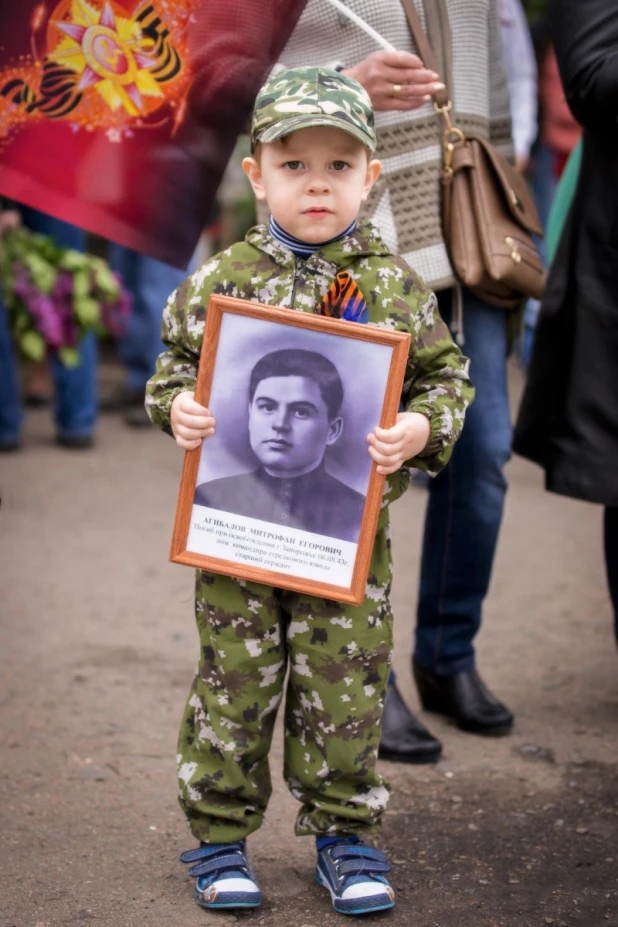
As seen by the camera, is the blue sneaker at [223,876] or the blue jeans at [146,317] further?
the blue jeans at [146,317]

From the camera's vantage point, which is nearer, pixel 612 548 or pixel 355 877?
pixel 355 877

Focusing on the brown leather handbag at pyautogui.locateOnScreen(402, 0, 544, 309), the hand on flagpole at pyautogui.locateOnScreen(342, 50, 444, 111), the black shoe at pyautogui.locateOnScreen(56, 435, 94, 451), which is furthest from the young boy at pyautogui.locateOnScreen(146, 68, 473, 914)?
the black shoe at pyautogui.locateOnScreen(56, 435, 94, 451)

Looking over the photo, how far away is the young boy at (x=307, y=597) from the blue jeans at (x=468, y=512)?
0.70 metres

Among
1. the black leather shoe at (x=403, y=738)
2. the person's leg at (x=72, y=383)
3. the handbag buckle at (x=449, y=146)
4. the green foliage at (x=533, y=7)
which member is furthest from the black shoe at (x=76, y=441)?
the green foliage at (x=533, y=7)

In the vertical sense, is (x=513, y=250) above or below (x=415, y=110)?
below

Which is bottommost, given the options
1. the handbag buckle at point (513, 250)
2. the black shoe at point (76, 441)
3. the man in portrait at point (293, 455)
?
the man in portrait at point (293, 455)

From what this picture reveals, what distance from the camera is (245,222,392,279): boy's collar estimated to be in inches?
96.4

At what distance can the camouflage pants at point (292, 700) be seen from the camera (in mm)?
2488

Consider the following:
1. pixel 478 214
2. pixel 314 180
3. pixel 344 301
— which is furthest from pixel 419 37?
pixel 344 301

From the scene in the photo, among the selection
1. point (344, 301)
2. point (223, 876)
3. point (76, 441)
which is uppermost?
point (76, 441)

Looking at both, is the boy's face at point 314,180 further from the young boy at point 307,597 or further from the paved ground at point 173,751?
the paved ground at point 173,751

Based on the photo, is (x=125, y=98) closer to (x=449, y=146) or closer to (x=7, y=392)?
(x=449, y=146)

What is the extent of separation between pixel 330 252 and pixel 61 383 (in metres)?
4.17

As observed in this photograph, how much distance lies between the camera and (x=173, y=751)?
11.0 ft
